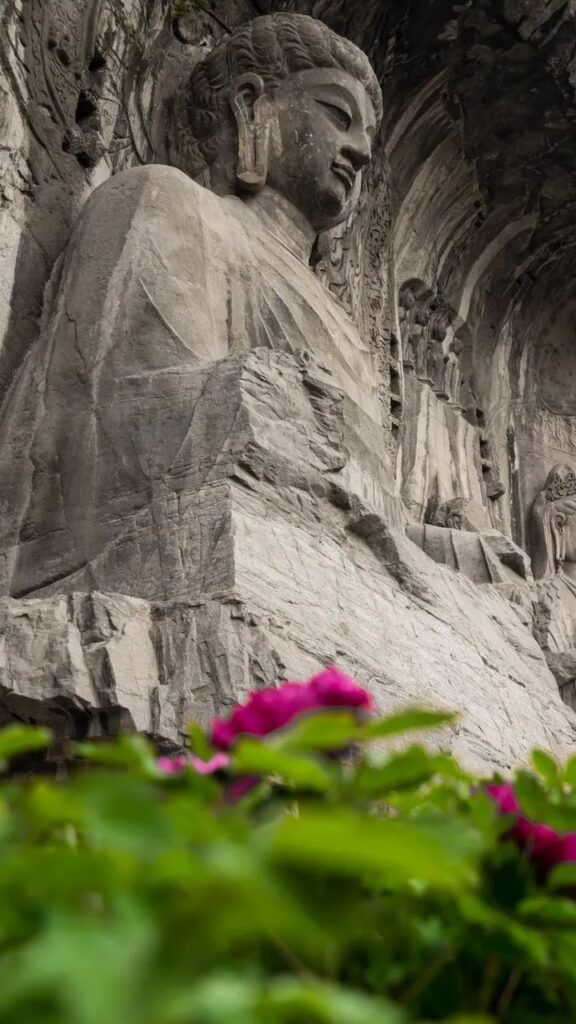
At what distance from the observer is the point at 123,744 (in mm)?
1052

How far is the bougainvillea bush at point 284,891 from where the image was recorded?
75 cm

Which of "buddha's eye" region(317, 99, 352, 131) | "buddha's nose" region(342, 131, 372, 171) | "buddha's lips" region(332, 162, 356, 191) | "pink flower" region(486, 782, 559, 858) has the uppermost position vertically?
"buddha's eye" region(317, 99, 352, 131)

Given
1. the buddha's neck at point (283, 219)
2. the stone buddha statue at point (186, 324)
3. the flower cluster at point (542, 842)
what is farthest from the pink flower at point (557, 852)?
the buddha's neck at point (283, 219)

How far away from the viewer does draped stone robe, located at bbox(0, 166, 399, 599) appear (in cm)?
325

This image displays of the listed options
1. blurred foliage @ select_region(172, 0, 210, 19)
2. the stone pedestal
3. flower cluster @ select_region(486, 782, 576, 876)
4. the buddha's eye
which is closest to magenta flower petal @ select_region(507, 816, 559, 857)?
flower cluster @ select_region(486, 782, 576, 876)

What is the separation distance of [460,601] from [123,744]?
2.91 meters

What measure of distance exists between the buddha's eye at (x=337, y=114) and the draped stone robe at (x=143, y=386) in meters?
0.47

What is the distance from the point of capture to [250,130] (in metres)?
4.80

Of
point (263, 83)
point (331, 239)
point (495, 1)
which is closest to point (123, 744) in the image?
point (263, 83)

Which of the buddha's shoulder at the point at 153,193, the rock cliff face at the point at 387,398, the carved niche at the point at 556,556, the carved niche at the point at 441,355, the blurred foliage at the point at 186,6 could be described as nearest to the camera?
the rock cliff face at the point at 387,398

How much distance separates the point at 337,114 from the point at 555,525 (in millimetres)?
2959

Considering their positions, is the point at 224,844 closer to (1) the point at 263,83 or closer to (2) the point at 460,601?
(2) the point at 460,601

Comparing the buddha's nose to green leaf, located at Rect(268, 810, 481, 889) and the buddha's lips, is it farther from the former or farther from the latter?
green leaf, located at Rect(268, 810, 481, 889)

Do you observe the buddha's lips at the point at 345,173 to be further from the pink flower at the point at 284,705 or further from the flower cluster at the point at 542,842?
the flower cluster at the point at 542,842
